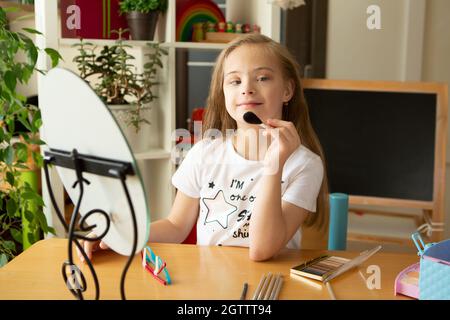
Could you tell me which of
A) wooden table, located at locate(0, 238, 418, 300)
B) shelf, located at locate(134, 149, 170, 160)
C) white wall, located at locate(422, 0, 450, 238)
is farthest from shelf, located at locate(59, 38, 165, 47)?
white wall, located at locate(422, 0, 450, 238)

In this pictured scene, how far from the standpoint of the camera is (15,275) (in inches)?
35.1

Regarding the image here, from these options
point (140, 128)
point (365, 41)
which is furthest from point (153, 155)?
point (365, 41)

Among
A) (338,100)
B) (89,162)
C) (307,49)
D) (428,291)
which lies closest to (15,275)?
(89,162)

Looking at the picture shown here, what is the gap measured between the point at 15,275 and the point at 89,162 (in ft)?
1.29

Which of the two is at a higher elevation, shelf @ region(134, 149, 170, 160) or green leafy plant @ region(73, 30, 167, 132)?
green leafy plant @ region(73, 30, 167, 132)

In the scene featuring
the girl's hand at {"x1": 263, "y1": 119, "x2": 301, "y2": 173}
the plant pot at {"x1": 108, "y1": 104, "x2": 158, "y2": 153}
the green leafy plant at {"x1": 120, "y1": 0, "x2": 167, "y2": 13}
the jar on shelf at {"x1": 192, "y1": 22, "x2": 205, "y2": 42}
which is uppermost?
the green leafy plant at {"x1": 120, "y1": 0, "x2": 167, "y2": 13}

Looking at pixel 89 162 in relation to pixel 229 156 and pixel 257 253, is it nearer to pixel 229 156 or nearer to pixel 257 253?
pixel 257 253

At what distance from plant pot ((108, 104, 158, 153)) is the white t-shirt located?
0.58 m

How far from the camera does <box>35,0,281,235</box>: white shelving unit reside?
5.90 ft

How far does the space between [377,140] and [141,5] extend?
1050 millimetres

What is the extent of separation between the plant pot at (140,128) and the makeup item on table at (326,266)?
1.13 meters

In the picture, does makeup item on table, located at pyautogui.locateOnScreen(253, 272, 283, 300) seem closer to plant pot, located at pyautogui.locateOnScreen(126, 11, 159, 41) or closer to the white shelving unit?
the white shelving unit

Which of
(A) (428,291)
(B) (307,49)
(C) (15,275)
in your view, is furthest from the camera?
(B) (307,49)

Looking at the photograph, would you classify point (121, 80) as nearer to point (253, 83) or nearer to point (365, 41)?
point (253, 83)
